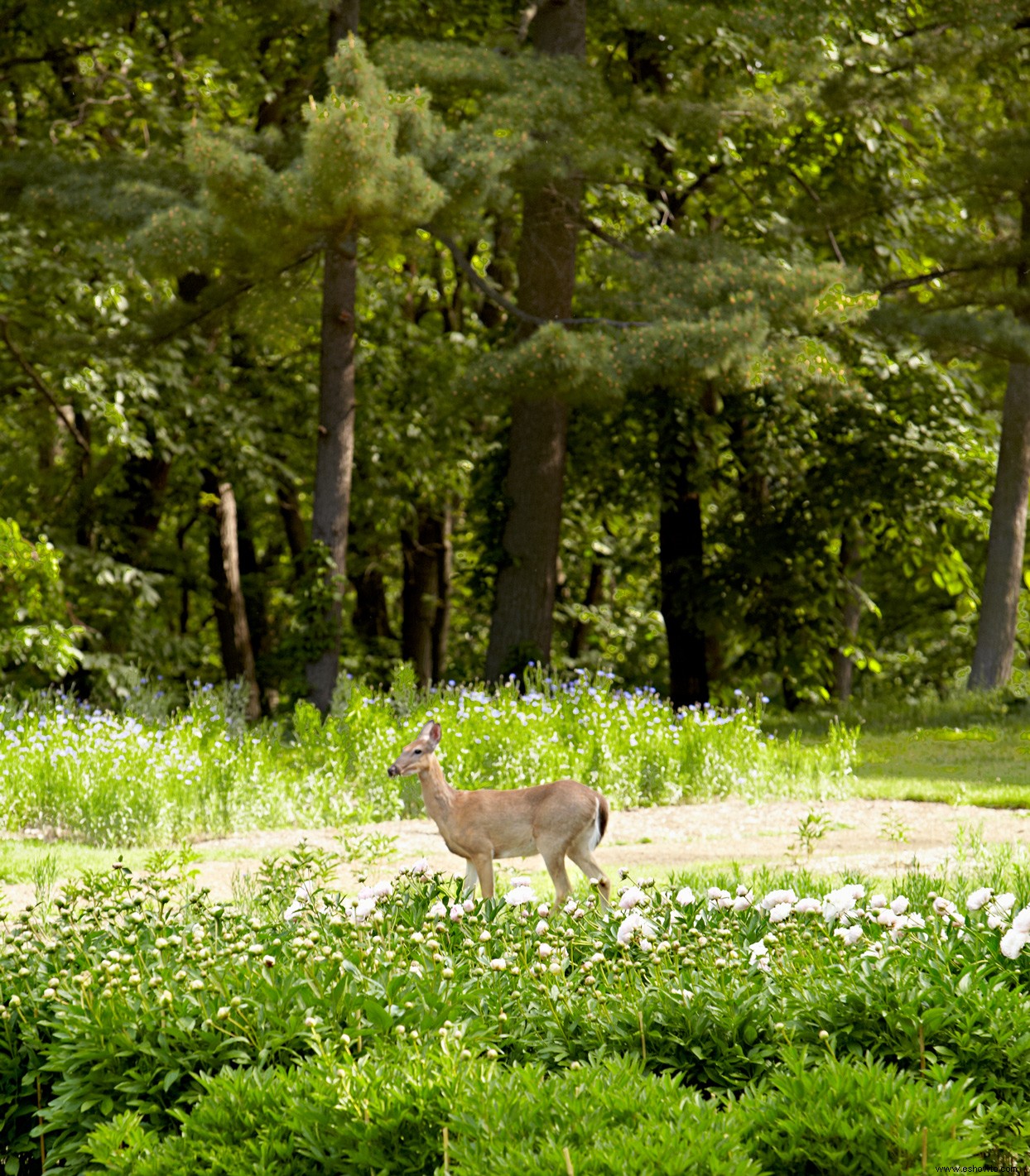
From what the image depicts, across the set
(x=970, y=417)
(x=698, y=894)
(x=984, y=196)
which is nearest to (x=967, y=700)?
(x=970, y=417)

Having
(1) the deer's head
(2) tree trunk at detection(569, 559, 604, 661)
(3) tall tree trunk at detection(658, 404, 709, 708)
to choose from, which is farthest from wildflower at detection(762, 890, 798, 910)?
(2) tree trunk at detection(569, 559, 604, 661)

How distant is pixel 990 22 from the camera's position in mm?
16156

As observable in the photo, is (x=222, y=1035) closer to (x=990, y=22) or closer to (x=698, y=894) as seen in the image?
(x=698, y=894)

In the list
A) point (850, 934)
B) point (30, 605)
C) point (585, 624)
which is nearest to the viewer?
point (850, 934)

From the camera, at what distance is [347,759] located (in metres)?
11.3

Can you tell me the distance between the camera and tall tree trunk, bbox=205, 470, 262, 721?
19641mm

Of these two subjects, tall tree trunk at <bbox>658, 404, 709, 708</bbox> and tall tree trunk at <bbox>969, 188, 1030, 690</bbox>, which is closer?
tall tree trunk at <bbox>969, 188, 1030, 690</bbox>

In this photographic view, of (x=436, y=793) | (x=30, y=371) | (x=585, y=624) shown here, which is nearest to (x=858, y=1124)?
A: (x=436, y=793)

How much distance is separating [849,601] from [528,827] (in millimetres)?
14742

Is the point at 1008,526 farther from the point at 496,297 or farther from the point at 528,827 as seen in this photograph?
the point at 528,827

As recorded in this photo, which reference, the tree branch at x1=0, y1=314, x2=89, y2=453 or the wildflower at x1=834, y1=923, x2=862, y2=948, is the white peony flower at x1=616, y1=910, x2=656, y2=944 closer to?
the wildflower at x1=834, y1=923, x2=862, y2=948

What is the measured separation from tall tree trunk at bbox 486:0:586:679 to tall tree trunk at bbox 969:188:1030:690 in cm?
560

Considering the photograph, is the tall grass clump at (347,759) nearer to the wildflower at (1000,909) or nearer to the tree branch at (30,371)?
the tree branch at (30,371)

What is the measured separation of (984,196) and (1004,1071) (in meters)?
15.5
